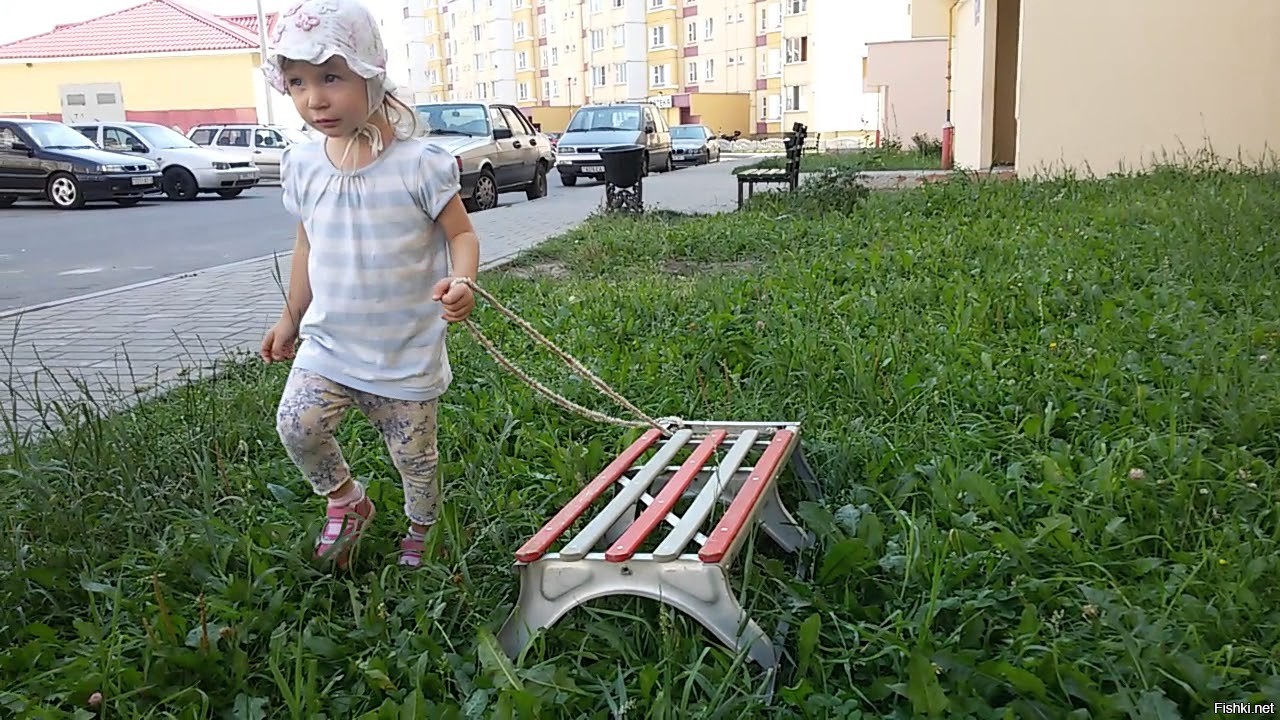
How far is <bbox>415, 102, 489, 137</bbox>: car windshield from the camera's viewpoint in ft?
51.2

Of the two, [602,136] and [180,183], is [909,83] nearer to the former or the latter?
[602,136]

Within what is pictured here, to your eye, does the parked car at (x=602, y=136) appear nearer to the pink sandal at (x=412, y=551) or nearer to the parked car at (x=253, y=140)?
the parked car at (x=253, y=140)

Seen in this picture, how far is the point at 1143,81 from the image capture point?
11414 millimetres

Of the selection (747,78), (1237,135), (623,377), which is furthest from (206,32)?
(623,377)

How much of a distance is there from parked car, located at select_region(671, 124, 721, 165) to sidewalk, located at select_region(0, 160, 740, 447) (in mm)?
21797

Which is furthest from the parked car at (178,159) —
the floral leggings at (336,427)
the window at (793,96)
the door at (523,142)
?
the window at (793,96)

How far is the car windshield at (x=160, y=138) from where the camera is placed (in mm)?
20266

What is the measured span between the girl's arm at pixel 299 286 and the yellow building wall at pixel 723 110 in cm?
5834

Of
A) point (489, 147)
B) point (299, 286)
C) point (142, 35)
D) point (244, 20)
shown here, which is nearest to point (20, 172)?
point (489, 147)

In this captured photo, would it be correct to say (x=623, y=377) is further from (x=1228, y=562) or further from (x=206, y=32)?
(x=206, y=32)

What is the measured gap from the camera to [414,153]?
251 centimetres

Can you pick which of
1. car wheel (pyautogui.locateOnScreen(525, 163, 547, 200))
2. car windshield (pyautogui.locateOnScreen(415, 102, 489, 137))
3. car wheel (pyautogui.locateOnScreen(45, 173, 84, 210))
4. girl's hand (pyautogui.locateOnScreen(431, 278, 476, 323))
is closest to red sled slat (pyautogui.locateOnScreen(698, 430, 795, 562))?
girl's hand (pyautogui.locateOnScreen(431, 278, 476, 323))

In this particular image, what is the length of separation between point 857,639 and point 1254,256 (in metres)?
4.18

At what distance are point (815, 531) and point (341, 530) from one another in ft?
4.09
